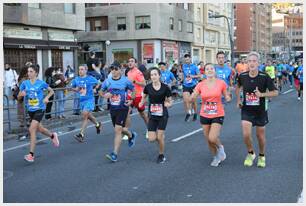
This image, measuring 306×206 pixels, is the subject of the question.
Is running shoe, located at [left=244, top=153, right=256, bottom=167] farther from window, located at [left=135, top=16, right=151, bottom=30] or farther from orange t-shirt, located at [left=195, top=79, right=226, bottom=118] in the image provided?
window, located at [left=135, top=16, right=151, bottom=30]

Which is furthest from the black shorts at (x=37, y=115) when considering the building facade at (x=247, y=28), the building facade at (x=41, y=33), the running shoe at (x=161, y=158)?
the building facade at (x=247, y=28)

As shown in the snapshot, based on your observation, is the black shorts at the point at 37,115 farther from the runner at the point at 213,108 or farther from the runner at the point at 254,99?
the runner at the point at 254,99

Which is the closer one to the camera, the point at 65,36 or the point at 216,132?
the point at 216,132

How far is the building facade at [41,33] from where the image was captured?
26844 mm

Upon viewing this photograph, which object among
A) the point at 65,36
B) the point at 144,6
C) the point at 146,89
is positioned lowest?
the point at 146,89

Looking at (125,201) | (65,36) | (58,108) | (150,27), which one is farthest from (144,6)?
(125,201)

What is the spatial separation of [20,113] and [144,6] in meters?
34.3

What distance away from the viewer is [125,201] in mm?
5754

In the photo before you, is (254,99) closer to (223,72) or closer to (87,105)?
(87,105)

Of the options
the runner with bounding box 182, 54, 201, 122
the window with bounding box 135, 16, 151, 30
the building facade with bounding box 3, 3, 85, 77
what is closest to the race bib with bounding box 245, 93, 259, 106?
the runner with bounding box 182, 54, 201, 122

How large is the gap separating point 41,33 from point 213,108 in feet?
77.3

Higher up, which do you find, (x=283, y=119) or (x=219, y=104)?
(x=219, y=104)

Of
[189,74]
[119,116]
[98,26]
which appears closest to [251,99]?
Result: [119,116]

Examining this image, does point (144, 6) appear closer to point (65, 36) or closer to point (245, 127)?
point (65, 36)
